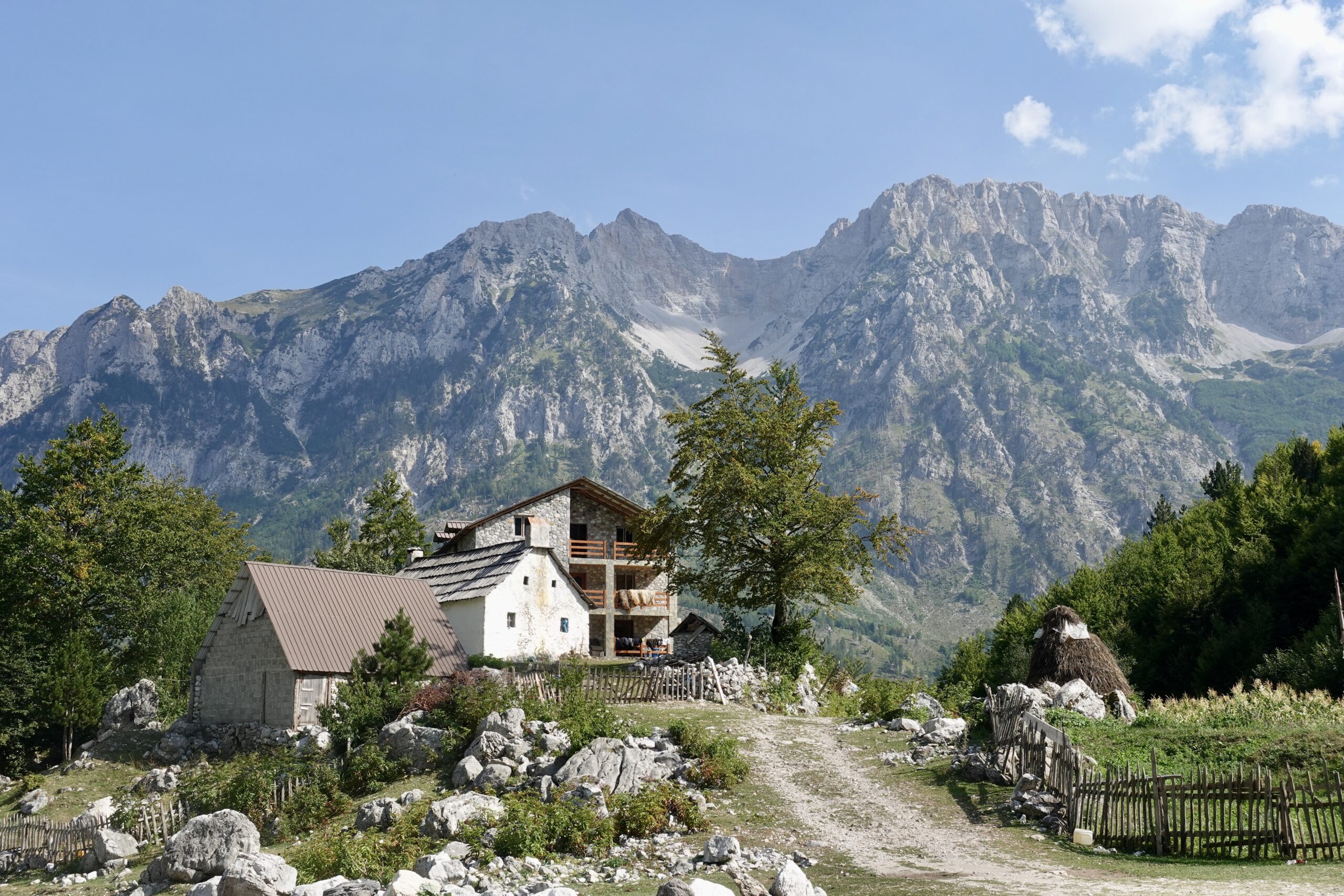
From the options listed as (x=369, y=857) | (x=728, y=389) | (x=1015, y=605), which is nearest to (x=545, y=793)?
(x=369, y=857)

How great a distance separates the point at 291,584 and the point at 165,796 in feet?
34.9

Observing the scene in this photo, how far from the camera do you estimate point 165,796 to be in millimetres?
35812

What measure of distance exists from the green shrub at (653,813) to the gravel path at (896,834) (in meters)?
2.72

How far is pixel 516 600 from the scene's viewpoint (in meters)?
49.5

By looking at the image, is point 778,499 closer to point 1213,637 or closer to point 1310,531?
point 1213,637

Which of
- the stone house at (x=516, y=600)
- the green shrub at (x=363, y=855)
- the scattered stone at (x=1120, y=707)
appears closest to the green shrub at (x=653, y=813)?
the green shrub at (x=363, y=855)

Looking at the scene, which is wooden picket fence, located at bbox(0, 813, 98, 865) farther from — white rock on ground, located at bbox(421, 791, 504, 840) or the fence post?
the fence post

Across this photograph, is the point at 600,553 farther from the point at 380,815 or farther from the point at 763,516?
the point at 380,815

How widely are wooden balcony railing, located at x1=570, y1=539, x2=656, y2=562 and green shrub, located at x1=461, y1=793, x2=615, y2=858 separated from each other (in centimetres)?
3996

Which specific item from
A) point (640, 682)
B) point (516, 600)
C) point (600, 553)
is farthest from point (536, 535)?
point (600, 553)

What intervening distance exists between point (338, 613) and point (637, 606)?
24273 mm

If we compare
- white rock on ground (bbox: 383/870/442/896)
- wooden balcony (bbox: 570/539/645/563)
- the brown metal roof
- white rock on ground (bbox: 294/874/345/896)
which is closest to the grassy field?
white rock on ground (bbox: 383/870/442/896)

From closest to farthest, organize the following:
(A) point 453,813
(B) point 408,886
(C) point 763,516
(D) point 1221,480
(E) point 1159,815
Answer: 1. (B) point 408,886
2. (E) point 1159,815
3. (A) point 453,813
4. (C) point 763,516
5. (D) point 1221,480

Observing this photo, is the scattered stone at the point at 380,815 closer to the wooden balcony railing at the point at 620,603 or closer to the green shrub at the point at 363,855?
the green shrub at the point at 363,855
